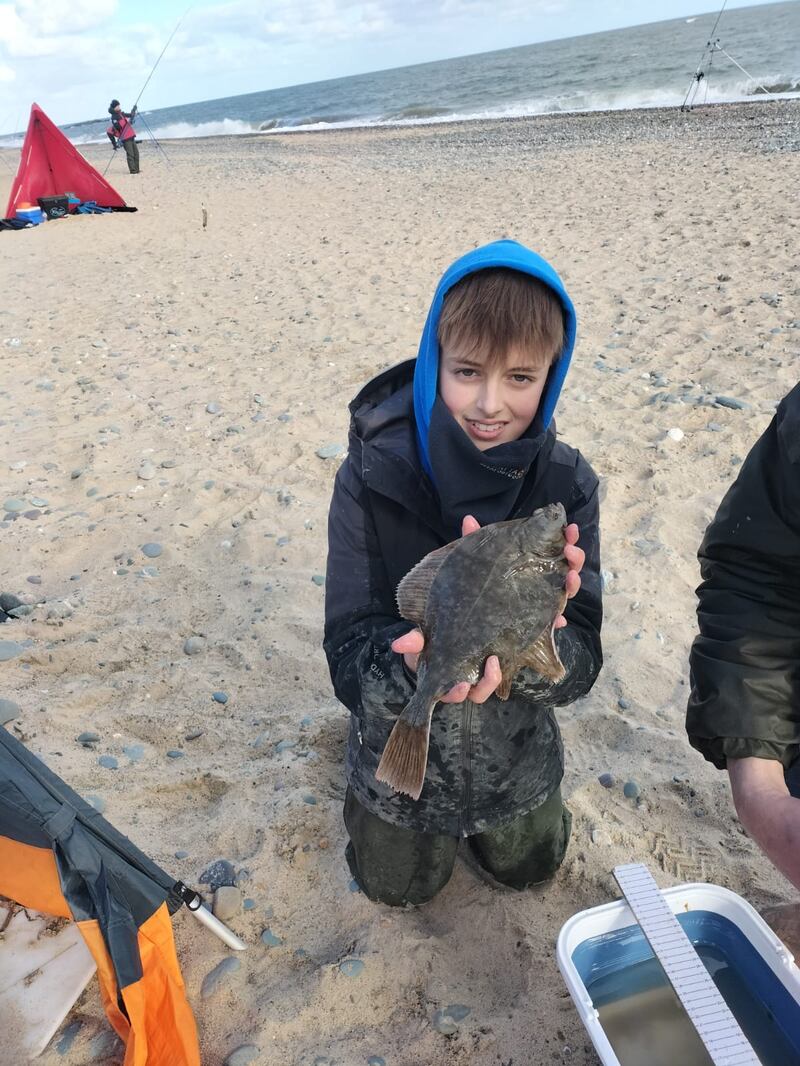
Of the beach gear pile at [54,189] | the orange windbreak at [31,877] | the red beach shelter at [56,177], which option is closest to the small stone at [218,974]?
the orange windbreak at [31,877]

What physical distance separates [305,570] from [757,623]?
311 cm

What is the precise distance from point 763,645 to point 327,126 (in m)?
51.9

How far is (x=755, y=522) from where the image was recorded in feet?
Answer: 7.83

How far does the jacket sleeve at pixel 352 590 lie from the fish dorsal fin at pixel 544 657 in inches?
19.6

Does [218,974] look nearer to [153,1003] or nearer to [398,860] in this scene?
[153,1003]

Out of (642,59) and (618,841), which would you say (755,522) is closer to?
(618,841)

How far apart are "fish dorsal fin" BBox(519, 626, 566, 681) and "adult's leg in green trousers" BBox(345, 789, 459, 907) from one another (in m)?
0.94

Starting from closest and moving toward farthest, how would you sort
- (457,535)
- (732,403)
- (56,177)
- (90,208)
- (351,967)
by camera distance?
1. (351,967)
2. (457,535)
3. (732,403)
4. (56,177)
5. (90,208)

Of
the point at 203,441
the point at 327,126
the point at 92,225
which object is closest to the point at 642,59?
the point at 327,126

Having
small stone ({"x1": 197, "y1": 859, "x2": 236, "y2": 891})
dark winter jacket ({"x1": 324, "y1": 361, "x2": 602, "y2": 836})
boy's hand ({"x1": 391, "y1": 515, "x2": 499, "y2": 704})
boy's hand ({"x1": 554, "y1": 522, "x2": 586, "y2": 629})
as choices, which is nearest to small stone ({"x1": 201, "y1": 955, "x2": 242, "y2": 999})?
small stone ({"x1": 197, "y1": 859, "x2": 236, "y2": 891})

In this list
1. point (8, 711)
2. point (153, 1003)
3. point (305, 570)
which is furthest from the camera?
point (305, 570)

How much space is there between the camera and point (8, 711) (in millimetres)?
3480

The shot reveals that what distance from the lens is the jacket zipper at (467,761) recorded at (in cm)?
267

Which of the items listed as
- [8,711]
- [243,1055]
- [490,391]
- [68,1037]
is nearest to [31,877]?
[68,1037]
